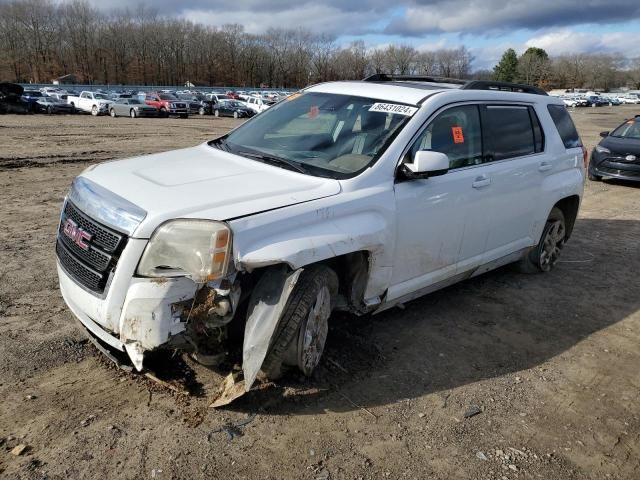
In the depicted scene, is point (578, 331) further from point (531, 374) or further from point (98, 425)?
point (98, 425)

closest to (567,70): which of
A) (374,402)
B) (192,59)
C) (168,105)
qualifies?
(192,59)

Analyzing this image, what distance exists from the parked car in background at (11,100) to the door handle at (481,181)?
35917mm

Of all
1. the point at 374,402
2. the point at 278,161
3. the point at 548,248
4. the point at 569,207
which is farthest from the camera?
the point at 569,207

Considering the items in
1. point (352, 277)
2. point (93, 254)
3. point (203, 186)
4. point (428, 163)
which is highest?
point (428, 163)

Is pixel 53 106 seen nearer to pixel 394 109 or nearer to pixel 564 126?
pixel 564 126

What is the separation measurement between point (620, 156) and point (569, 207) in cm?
737

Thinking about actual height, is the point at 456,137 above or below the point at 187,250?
above

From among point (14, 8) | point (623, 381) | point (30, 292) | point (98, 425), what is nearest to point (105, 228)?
point (98, 425)

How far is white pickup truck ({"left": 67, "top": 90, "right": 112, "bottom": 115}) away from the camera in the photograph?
3600cm

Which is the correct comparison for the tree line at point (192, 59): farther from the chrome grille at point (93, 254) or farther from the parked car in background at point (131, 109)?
the chrome grille at point (93, 254)

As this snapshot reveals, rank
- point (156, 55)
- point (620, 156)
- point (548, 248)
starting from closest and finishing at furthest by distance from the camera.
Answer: point (548, 248), point (620, 156), point (156, 55)

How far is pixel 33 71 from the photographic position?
318 ft

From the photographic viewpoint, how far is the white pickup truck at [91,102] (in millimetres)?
36000

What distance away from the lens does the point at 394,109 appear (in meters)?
4.09
